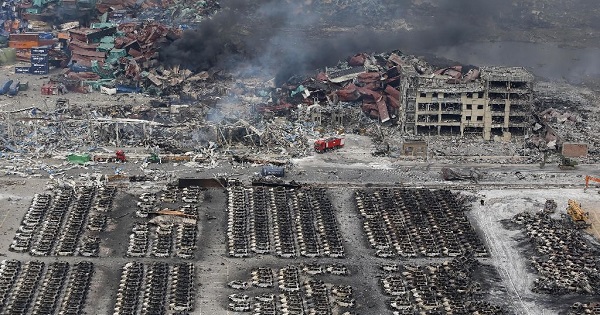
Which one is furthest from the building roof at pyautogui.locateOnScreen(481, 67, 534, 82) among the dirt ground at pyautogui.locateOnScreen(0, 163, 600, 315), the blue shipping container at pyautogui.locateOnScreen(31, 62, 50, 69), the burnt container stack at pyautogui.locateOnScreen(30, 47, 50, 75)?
the burnt container stack at pyautogui.locateOnScreen(30, 47, 50, 75)

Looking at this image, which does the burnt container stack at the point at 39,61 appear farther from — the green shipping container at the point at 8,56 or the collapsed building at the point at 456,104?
the collapsed building at the point at 456,104

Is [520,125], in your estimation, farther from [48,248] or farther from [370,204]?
[48,248]

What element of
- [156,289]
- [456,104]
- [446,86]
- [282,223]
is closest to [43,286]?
[156,289]

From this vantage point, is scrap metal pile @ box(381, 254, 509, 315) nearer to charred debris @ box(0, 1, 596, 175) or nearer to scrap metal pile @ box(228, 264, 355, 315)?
scrap metal pile @ box(228, 264, 355, 315)

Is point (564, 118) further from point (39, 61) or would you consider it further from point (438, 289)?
point (39, 61)

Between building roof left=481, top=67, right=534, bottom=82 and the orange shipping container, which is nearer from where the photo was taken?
building roof left=481, top=67, right=534, bottom=82
